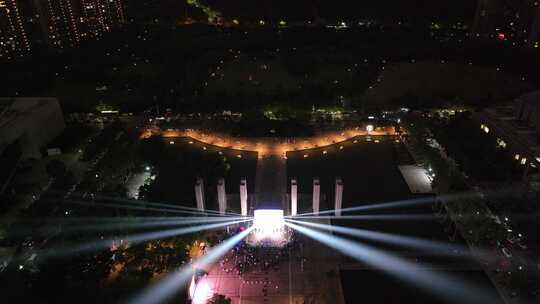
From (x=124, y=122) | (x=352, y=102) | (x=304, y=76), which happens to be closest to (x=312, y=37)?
(x=304, y=76)

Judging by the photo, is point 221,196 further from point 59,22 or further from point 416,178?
point 59,22

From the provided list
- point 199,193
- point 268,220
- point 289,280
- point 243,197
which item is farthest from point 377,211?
point 199,193

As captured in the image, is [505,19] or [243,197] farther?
[505,19]

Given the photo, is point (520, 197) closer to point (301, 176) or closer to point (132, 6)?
point (301, 176)

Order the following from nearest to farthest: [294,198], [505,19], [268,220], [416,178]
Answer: [268,220] → [294,198] → [416,178] → [505,19]

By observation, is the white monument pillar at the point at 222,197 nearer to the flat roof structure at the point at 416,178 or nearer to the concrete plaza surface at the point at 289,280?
the concrete plaza surface at the point at 289,280

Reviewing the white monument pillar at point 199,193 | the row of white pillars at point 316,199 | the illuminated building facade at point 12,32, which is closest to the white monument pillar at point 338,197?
the row of white pillars at point 316,199

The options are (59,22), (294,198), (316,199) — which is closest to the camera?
(294,198)
